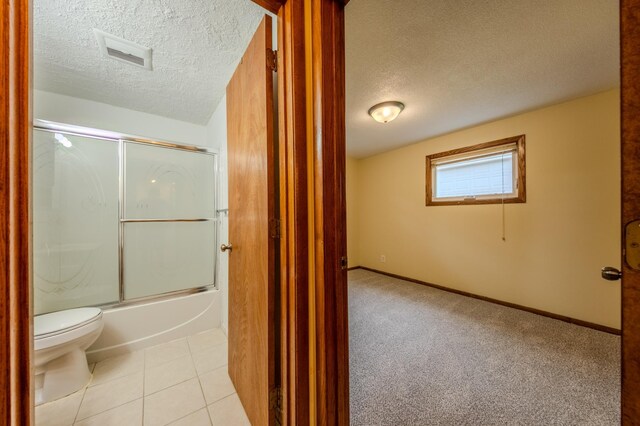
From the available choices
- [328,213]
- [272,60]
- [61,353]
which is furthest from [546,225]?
[61,353]

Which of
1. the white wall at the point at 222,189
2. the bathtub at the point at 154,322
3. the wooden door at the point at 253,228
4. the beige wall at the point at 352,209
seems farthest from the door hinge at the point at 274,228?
the beige wall at the point at 352,209

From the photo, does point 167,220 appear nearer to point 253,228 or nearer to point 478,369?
point 253,228

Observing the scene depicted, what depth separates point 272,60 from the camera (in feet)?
3.26

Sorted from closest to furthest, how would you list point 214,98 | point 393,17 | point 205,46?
1. point 393,17
2. point 205,46
3. point 214,98

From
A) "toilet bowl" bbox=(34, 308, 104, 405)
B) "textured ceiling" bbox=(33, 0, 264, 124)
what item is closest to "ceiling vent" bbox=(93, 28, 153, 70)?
"textured ceiling" bbox=(33, 0, 264, 124)

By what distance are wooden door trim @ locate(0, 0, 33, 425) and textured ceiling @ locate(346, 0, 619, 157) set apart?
1319 millimetres

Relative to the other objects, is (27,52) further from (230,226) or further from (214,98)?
(214,98)

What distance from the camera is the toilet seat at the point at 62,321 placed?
1.25 meters

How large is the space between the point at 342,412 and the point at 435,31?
6.67 feet

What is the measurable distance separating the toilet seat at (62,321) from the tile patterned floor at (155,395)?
0.40m

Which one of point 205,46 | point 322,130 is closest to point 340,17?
point 322,130

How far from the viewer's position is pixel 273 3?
921 millimetres

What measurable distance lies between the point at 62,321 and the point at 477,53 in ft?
10.6

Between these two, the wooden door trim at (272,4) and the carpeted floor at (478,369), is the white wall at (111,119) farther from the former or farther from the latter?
the carpeted floor at (478,369)
